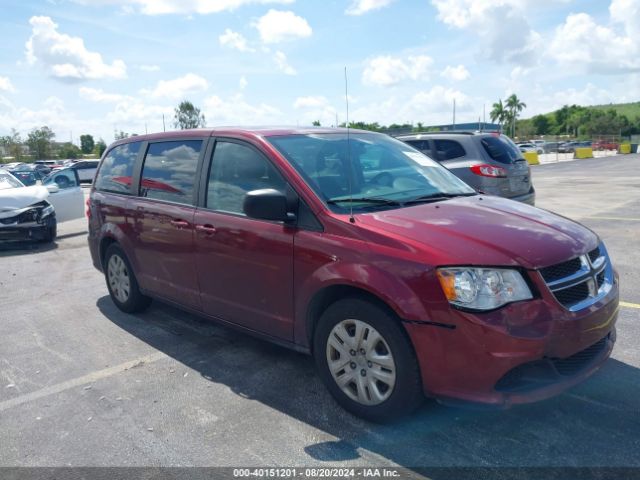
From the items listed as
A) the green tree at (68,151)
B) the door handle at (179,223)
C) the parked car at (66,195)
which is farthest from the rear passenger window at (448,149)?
the green tree at (68,151)

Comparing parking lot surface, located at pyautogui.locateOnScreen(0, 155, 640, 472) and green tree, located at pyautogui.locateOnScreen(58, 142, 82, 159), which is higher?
green tree, located at pyautogui.locateOnScreen(58, 142, 82, 159)

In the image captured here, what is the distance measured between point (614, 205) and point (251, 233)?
1184 cm

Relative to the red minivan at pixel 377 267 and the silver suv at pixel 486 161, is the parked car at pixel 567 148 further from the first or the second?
the red minivan at pixel 377 267

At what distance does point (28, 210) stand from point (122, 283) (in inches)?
210

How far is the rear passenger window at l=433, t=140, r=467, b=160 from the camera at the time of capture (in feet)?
29.9

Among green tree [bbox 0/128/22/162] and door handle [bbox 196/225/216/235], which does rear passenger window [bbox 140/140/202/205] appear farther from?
green tree [bbox 0/128/22/162]

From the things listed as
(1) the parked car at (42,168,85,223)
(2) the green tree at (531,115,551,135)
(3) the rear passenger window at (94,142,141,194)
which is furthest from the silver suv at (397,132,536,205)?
(2) the green tree at (531,115,551,135)

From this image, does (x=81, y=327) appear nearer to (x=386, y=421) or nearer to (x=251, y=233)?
(x=251, y=233)

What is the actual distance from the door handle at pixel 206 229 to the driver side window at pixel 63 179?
346 inches

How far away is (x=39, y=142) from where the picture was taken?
70062 mm

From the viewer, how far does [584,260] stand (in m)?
3.34

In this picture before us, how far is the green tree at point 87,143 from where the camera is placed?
89.8 metres

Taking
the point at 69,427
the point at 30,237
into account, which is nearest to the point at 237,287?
the point at 69,427

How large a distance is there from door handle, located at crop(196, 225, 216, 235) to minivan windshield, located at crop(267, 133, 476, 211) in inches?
31.7
